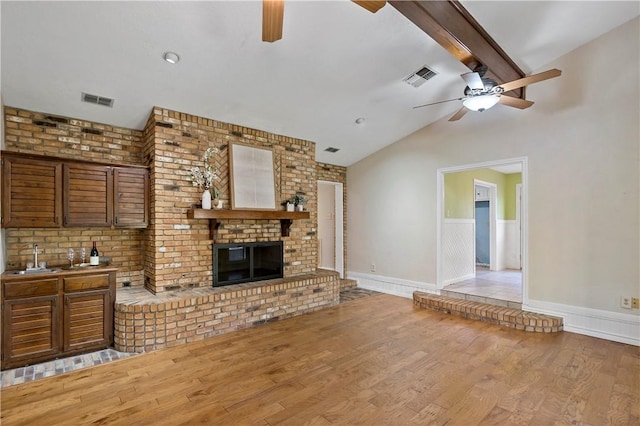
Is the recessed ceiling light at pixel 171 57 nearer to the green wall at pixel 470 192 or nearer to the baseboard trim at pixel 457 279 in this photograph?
the green wall at pixel 470 192

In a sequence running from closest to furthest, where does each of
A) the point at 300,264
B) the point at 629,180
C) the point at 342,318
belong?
the point at 629,180 → the point at 342,318 → the point at 300,264

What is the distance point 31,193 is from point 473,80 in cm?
481

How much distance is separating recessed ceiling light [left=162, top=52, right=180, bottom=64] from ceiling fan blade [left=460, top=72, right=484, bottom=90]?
2.91 meters

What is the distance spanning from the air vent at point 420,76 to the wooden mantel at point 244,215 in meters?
2.44

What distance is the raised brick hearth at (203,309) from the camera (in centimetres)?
342

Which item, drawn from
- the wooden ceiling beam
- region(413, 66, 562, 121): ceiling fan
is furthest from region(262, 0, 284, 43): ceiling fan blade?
region(413, 66, 562, 121): ceiling fan

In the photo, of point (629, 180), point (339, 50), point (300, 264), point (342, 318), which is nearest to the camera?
point (339, 50)

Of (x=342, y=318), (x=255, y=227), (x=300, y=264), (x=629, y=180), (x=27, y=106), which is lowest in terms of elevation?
(x=342, y=318)

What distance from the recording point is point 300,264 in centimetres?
537

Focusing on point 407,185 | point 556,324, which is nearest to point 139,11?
point 407,185

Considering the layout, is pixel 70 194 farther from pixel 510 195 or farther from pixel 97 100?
pixel 510 195

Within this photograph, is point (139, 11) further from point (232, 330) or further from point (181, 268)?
point (232, 330)

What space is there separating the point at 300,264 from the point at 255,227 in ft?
3.49

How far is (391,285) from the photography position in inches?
241
